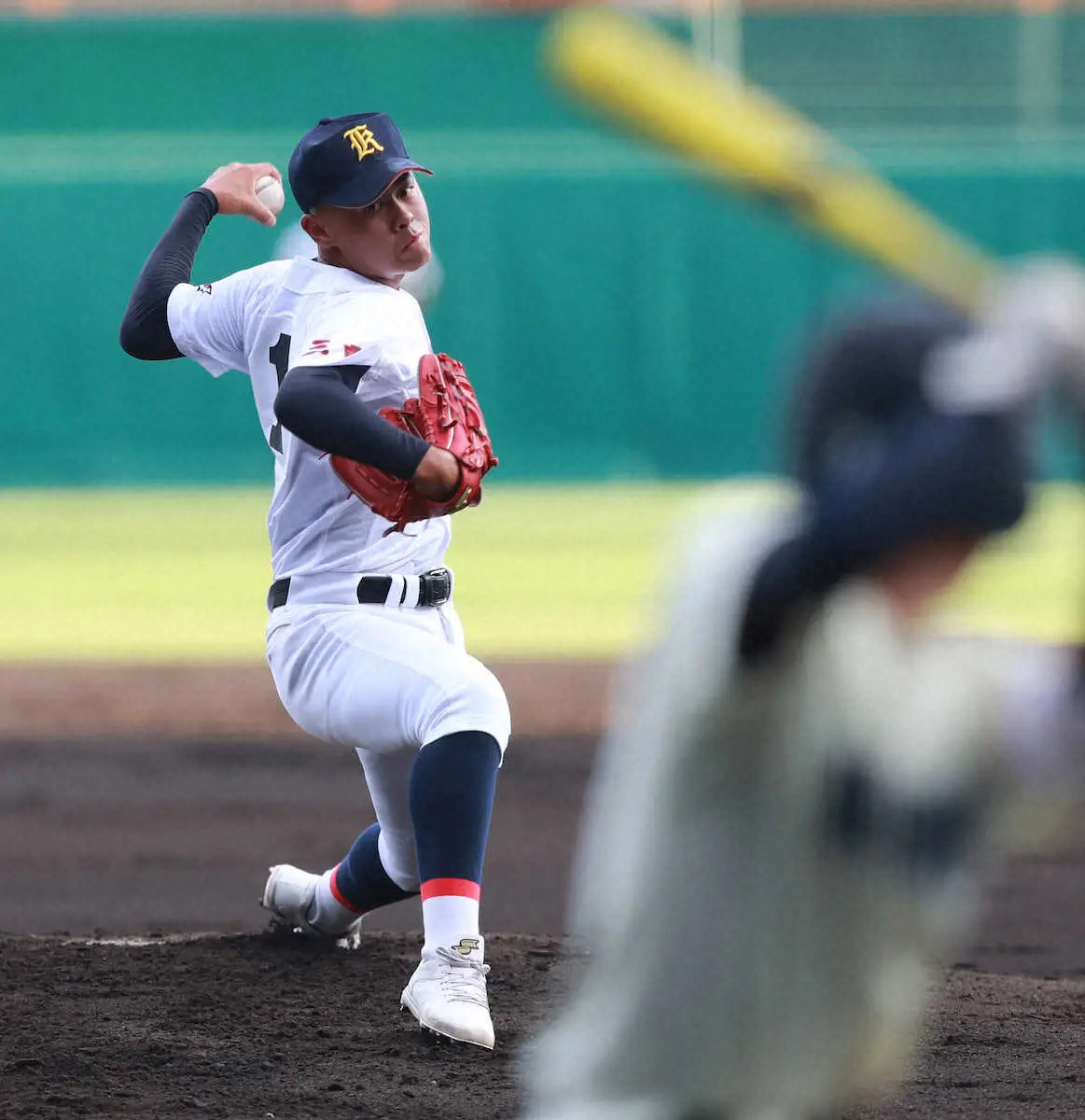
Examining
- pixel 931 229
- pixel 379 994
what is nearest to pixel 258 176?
pixel 379 994

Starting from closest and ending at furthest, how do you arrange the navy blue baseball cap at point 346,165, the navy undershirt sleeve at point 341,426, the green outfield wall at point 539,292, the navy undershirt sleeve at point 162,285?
the navy undershirt sleeve at point 341,426 < the navy blue baseball cap at point 346,165 < the navy undershirt sleeve at point 162,285 < the green outfield wall at point 539,292

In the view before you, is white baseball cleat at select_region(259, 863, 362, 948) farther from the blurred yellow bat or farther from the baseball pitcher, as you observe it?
the blurred yellow bat

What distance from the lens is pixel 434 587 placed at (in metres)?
3.60

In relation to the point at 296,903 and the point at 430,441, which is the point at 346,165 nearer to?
the point at 430,441

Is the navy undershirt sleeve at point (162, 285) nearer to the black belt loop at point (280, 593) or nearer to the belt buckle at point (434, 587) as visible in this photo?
the black belt loop at point (280, 593)

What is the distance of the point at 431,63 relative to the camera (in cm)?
1655

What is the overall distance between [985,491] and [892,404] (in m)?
0.13

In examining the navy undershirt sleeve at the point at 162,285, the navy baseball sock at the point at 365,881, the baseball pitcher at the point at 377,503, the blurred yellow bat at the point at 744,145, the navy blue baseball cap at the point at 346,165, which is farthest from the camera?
the navy baseball sock at the point at 365,881

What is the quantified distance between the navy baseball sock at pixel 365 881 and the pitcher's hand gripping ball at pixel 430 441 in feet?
2.61

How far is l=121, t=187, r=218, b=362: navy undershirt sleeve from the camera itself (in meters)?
3.82

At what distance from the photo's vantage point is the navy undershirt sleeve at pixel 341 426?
3205 millimetres

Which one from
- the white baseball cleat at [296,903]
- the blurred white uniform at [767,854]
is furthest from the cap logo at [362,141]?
the blurred white uniform at [767,854]

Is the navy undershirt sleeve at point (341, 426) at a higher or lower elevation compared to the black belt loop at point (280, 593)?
higher

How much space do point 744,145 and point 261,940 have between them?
10.6 feet
